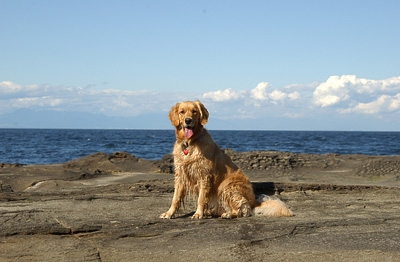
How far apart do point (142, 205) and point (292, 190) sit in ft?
11.5

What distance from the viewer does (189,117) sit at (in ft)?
20.8

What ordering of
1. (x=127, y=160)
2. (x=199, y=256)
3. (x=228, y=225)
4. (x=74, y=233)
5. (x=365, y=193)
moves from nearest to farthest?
(x=199, y=256)
(x=74, y=233)
(x=228, y=225)
(x=365, y=193)
(x=127, y=160)

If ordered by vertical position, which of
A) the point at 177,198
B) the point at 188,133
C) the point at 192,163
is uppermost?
the point at 188,133

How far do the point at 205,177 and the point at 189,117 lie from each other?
956 mm

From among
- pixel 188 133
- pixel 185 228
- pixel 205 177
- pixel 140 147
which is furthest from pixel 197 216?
pixel 140 147

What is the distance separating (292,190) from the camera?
9.52 meters

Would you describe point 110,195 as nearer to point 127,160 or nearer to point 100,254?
point 100,254

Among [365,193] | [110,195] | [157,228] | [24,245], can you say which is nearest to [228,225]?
[157,228]

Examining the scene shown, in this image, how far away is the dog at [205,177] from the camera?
6.53 metres

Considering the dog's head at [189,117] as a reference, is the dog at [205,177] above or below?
below

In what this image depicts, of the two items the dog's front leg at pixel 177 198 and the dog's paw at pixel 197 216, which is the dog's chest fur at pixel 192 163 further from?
the dog's paw at pixel 197 216

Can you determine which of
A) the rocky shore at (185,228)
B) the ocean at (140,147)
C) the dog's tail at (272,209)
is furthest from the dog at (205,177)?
the ocean at (140,147)

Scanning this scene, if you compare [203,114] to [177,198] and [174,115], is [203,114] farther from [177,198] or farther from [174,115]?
[177,198]

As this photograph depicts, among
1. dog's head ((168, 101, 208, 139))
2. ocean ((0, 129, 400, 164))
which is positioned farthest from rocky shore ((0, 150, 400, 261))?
ocean ((0, 129, 400, 164))
